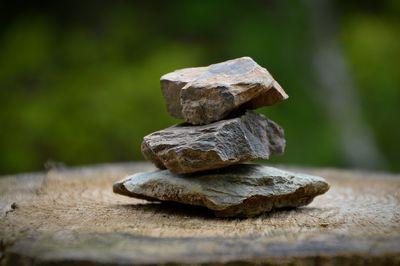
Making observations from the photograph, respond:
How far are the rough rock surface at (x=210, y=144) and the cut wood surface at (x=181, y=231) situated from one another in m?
0.32

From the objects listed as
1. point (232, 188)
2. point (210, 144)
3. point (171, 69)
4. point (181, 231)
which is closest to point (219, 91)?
point (210, 144)

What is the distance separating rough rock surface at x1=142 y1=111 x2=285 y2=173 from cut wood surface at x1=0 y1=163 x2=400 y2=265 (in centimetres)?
32

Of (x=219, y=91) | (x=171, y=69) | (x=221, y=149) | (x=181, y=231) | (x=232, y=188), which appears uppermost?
(x=171, y=69)

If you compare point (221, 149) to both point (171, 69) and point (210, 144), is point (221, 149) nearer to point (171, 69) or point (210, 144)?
point (210, 144)

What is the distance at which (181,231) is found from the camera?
104 inches

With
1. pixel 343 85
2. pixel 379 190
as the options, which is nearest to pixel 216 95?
pixel 379 190

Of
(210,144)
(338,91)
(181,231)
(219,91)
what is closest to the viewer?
(181,231)

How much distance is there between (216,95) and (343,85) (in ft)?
24.5

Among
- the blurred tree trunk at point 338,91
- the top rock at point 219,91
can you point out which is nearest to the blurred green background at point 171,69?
the blurred tree trunk at point 338,91

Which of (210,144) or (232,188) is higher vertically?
(210,144)

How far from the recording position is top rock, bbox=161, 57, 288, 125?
300 cm

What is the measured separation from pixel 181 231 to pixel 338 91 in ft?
25.8

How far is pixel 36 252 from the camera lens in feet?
7.40

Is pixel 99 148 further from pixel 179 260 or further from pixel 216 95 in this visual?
pixel 179 260
